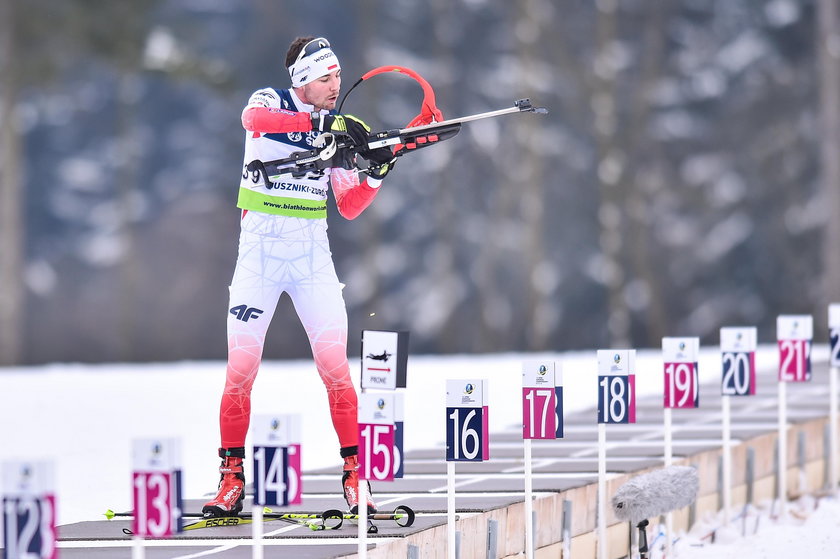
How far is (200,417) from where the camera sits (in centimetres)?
1248

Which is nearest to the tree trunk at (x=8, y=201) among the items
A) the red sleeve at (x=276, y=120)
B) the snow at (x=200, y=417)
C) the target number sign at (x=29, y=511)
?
the snow at (x=200, y=417)

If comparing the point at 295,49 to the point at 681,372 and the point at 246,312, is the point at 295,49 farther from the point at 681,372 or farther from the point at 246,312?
the point at 681,372

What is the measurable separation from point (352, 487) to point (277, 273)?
0.85 m

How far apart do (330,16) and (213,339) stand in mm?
Result: 5983

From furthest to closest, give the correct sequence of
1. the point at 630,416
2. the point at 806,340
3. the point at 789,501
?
the point at 789,501, the point at 806,340, the point at 630,416

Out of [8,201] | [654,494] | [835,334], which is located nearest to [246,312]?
[654,494]

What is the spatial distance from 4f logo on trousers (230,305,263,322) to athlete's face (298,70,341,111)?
0.82 meters

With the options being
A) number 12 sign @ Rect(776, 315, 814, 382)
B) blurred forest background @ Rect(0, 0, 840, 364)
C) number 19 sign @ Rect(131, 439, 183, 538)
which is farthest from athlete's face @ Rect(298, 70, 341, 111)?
blurred forest background @ Rect(0, 0, 840, 364)

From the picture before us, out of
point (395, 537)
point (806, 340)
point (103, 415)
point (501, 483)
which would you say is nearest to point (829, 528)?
point (806, 340)

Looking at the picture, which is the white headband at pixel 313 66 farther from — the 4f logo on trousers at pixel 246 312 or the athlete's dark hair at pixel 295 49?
the 4f logo on trousers at pixel 246 312

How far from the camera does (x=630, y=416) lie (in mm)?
5934

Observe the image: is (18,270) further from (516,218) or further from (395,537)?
(395,537)

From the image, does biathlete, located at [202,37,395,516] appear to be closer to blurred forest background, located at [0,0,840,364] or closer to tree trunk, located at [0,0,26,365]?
tree trunk, located at [0,0,26,365]

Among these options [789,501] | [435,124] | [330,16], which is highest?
[330,16]
